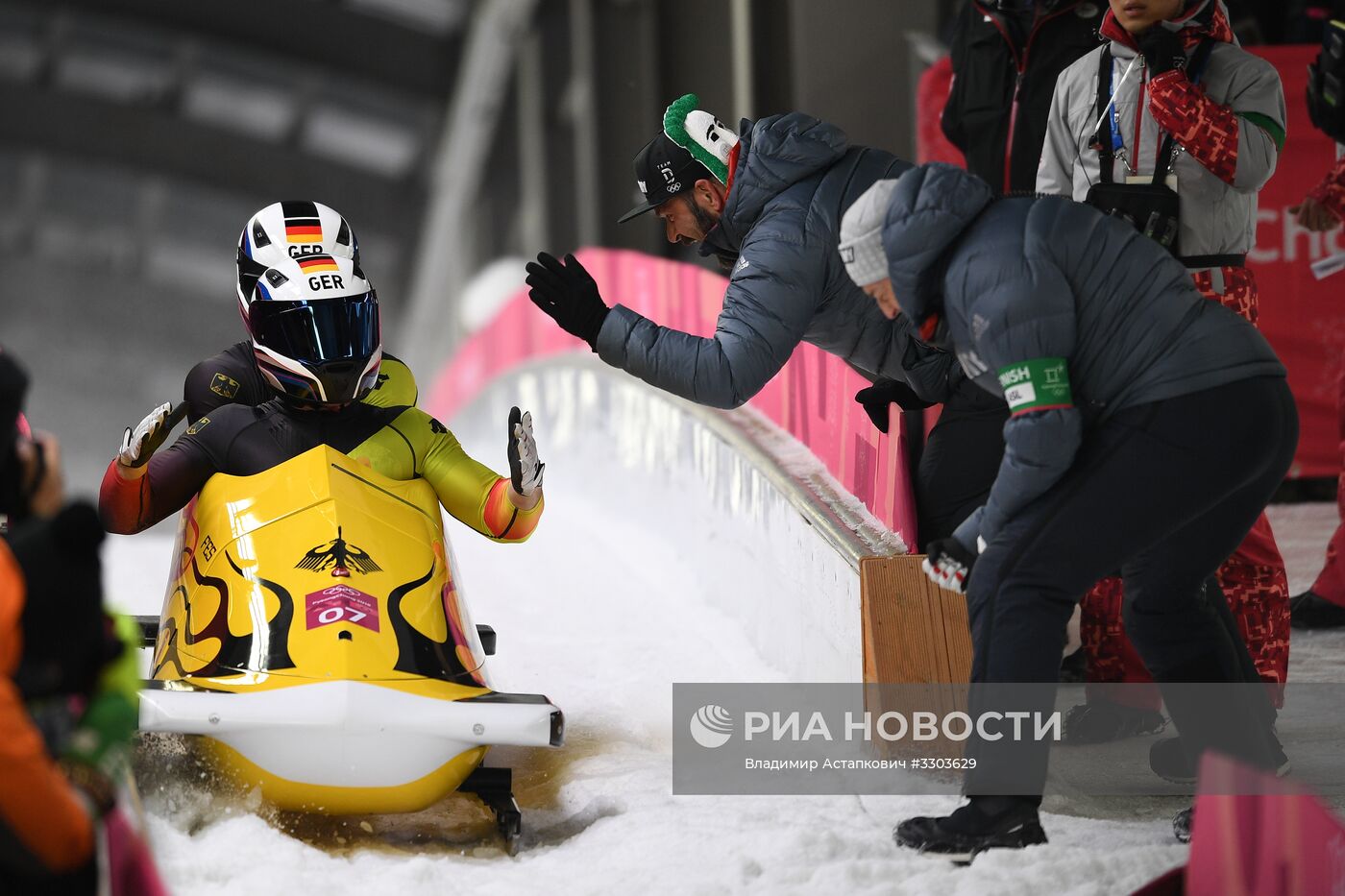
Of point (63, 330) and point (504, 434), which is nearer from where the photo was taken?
point (504, 434)

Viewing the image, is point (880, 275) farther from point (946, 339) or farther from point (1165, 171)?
point (1165, 171)

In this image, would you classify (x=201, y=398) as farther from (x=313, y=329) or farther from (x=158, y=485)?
(x=313, y=329)

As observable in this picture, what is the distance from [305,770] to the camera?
3311 millimetres

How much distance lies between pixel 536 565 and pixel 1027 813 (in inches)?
145

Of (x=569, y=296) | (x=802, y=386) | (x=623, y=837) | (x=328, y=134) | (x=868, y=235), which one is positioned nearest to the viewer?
(x=868, y=235)

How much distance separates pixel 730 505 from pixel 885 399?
5.28 ft

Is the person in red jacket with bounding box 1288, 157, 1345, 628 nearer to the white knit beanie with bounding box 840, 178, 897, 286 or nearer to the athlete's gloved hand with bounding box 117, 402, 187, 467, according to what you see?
the white knit beanie with bounding box 840, 178, 897, 286

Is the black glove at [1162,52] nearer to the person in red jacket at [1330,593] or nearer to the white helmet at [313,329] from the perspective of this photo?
the person in red jacket at [1330,593]

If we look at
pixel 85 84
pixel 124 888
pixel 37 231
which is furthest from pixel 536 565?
pixel 37 231

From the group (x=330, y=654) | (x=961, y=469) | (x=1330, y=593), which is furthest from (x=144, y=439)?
(x=1330, y=593)

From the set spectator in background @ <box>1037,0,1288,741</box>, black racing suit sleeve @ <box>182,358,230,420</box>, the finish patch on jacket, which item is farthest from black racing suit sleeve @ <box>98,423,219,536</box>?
spectator in background @ <box>1037,0,1288,741</box>

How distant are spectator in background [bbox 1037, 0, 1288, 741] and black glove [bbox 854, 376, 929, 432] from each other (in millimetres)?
589

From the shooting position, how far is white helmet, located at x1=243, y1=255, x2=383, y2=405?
3.93m

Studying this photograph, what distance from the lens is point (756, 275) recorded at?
3.62m
